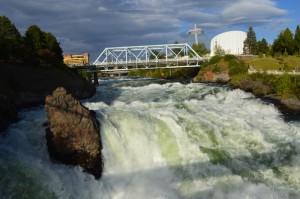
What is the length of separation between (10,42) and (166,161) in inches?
1827

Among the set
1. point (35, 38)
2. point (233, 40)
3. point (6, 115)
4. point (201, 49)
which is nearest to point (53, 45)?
point (35, 38)

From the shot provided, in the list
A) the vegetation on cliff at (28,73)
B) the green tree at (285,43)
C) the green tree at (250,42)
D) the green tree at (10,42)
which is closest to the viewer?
the vegetation on cliff at (28,73)

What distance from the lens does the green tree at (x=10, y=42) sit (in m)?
54.9

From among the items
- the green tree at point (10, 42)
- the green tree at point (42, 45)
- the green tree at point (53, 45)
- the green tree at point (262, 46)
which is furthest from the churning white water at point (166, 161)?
the green tree at point (262, 46)

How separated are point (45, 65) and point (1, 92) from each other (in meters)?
21.1

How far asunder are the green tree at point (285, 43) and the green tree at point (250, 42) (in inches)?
891

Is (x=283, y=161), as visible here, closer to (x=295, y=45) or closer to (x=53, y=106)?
(x=53, y=106)

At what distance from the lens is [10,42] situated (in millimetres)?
62156

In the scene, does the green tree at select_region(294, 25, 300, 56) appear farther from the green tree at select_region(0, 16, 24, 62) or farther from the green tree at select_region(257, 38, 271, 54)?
the green tree at select_region(0, 16, 24, 62)

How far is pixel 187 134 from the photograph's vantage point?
26.5 meters

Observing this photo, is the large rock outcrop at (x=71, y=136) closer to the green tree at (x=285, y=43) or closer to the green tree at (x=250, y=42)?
the green tree at (x=285, y=43)

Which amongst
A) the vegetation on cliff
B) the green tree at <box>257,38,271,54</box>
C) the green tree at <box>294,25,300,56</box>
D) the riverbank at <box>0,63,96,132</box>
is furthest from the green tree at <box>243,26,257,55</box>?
the riverbank at <box>0,63,96,132</box>

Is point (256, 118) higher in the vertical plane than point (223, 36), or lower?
lower

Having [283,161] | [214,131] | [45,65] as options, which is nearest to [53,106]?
[214,131]
